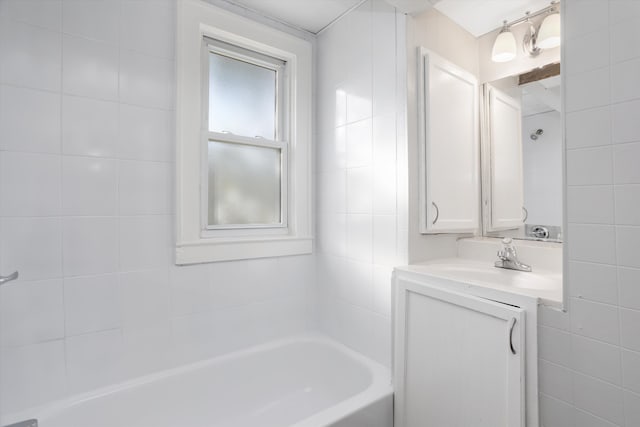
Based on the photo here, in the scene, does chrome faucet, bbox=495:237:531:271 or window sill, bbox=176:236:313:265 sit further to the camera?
window sill, bbox=176:236:313:265

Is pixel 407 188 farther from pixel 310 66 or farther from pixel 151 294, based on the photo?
pixel 151 294

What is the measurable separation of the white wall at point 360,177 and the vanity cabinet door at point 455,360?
18 cm

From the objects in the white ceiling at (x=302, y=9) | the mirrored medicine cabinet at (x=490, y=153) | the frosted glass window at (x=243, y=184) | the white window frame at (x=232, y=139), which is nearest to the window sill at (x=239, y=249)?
the white window frame at (x=232, y=139)

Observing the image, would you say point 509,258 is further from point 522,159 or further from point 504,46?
point 504,46

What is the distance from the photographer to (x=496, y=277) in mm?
1283

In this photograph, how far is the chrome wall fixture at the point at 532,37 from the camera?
1.44 metres

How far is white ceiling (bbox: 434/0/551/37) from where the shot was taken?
59.3 inches

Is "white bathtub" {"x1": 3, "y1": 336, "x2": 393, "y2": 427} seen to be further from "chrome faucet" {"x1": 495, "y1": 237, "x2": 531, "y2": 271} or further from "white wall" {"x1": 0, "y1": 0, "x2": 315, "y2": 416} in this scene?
"chrome faucet" {"x1": 495, "y1": 237, "x2": 531, "y2": 271}

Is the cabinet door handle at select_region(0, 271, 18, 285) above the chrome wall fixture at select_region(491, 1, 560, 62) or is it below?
below

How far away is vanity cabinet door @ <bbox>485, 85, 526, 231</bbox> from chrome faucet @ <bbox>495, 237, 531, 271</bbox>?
0.24m

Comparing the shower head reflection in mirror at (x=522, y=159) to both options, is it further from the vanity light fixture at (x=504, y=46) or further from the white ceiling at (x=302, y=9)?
the white ceiling at (x=302, y=9)

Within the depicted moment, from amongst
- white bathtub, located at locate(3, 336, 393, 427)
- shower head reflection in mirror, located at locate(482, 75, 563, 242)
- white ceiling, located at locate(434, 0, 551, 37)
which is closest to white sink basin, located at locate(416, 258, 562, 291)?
shower head reflection in mirror, located at locate(482, 75, 563, 242)

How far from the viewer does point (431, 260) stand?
1.57 m

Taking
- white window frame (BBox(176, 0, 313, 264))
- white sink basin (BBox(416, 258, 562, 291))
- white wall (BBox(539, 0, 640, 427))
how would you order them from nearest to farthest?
white wall (BBox(539, 0, 640, 427))
white sink basin (BBox(416, 258, 562, 291))
white window frame (BBox(176, 0, 313, 264))
